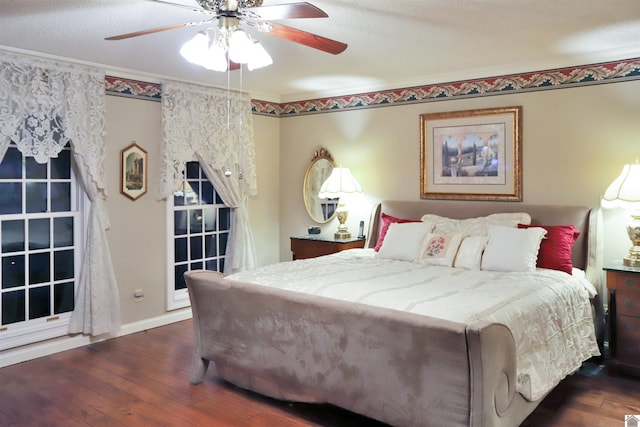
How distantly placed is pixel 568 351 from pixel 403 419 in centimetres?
127

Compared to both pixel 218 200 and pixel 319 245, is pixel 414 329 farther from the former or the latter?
pixel 218 200

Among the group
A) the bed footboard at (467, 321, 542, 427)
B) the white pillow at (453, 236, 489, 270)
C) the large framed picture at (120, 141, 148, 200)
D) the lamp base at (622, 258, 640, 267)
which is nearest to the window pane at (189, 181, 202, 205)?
the large framed picture at (120, 141, 148, 200)

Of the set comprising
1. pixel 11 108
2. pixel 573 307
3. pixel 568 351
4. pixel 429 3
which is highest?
pixel 429 3

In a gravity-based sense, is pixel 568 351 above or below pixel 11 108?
below

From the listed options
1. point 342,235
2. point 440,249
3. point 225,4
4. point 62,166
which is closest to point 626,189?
point 440,249

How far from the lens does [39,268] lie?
4211 millimetres

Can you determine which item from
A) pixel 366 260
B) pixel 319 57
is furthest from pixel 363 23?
pixel 366 260

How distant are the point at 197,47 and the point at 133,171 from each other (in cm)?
243

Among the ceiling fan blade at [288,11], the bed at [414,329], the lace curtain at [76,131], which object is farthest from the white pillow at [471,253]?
the lace curtain at [76,131]

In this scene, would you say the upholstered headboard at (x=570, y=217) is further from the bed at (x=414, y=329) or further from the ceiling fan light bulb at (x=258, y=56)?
the ceiling fan light bulb at (x=258, y=56)

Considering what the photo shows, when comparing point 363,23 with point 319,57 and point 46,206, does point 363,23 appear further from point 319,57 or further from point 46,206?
point 46,206

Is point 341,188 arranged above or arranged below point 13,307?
above

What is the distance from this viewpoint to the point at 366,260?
13.9ft

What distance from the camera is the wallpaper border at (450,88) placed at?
13.1 feet
